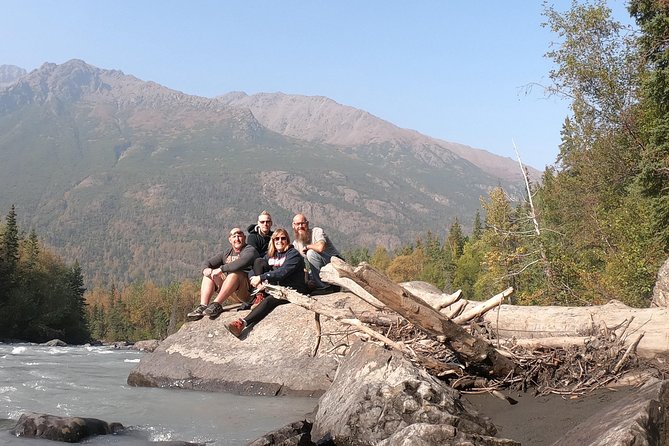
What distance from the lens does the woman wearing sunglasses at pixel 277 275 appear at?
1025 cm

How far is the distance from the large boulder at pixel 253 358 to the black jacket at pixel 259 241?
1.19 meters

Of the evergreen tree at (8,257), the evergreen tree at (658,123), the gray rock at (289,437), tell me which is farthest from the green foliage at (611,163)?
the evergreen tree at (8,257)

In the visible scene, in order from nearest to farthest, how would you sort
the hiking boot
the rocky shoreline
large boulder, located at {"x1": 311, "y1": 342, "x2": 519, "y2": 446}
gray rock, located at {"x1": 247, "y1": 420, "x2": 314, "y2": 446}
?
the rocky shoreline < gray rock, located at {"x1": 247, "y1": 420, "x2": 314, "y2": 446} < large boulder, located at {"x1": 311, "y1": 342, "x2": 519, "y2": 446} < the hiking boot

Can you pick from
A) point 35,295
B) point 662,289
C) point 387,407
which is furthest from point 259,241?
point 35,295

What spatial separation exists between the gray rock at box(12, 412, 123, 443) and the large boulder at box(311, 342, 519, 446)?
8.90 feet

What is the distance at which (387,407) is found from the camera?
21.2 ft

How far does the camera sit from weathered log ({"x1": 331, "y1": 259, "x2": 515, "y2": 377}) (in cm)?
669

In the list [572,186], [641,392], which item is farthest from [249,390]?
[572,186]

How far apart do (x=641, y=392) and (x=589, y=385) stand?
1.94 meters

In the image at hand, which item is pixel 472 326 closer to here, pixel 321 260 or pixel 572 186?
pixel 321 260

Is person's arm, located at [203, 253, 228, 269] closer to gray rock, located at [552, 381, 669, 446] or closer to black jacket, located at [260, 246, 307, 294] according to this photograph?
black jacket, located at [260, 246, 307, 294]

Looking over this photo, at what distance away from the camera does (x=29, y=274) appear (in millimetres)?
69875

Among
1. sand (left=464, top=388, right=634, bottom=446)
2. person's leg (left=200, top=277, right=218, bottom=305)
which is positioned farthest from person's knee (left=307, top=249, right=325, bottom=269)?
sand (left=464, top=388, right=634, bottom=446)

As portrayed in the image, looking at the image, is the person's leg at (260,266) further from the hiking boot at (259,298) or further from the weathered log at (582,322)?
the weathered log at (582,322)
